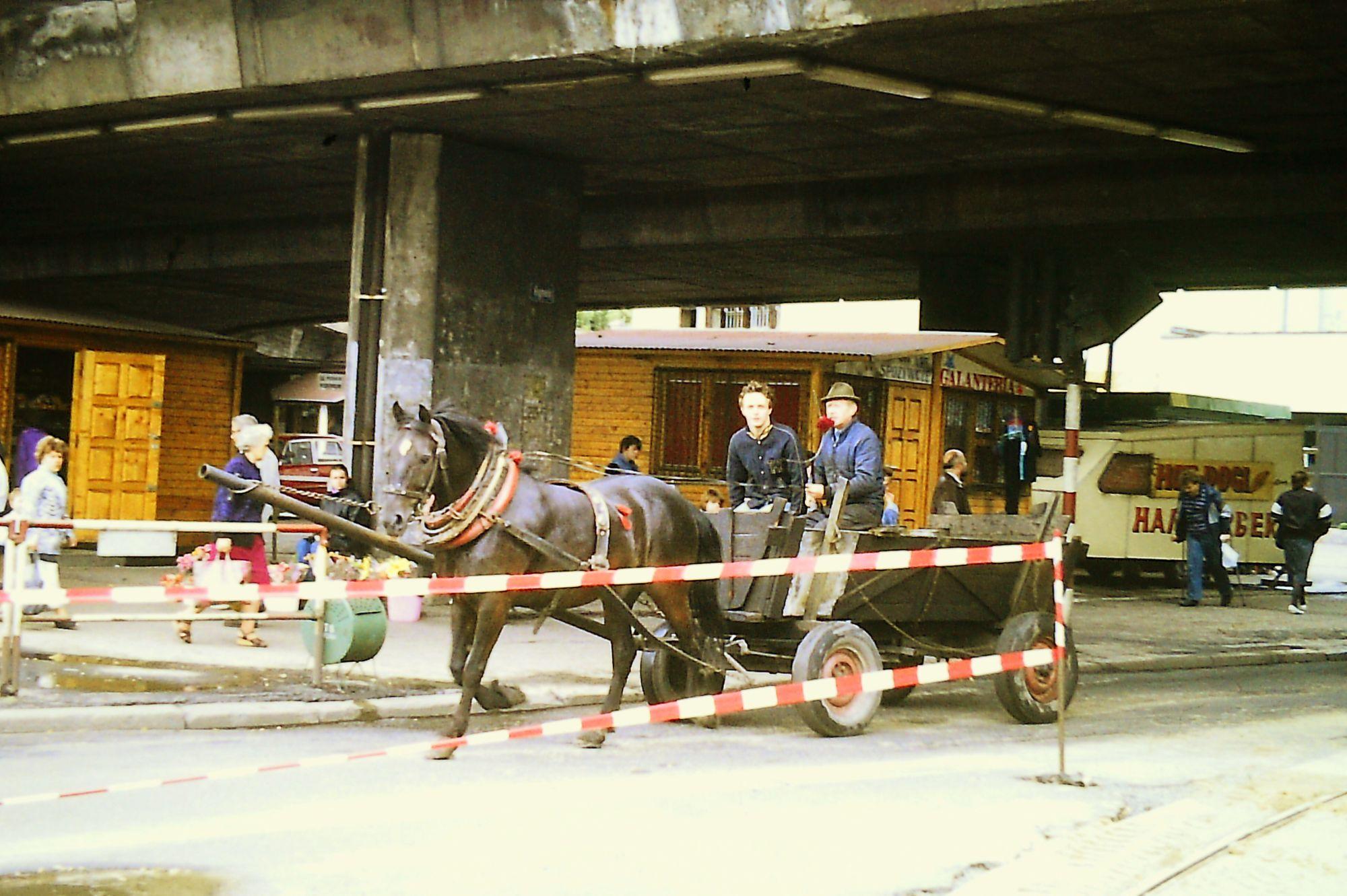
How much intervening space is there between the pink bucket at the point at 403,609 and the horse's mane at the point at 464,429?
595cm

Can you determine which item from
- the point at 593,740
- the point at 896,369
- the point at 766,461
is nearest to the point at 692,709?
the point at 593,740

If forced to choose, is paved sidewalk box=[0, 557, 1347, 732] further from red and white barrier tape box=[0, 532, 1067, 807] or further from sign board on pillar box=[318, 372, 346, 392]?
sign board on pillar box=[318, 372, 346, 392]

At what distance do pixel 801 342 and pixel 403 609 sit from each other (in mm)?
9853

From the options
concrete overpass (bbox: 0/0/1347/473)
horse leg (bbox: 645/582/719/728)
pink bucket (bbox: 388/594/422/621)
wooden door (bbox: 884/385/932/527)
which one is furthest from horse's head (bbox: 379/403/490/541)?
wooden door (bbox: 884/385/932/527)

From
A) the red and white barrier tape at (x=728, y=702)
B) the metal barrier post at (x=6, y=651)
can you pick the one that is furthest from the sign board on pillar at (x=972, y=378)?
the metal barrier post at (x=6, y=651)

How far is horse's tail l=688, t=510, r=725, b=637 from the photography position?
378 inches

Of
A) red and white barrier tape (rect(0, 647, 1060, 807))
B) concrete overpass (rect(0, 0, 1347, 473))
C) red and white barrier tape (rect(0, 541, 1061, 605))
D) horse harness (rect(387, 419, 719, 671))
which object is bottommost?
red and white barrier tape (rect(0, 647, 1060, 807))

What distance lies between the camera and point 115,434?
2127cm

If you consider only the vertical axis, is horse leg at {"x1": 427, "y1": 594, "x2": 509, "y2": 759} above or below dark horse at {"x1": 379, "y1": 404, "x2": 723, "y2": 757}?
below

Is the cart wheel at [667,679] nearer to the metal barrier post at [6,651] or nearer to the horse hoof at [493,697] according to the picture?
the horse hoof at [493,697]

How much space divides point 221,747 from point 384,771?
125 cm

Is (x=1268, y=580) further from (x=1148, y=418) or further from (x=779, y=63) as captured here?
(x=779, y=63)

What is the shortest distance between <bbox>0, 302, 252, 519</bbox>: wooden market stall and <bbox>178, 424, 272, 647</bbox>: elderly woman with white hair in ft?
30.5

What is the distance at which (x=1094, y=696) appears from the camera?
12312mm
